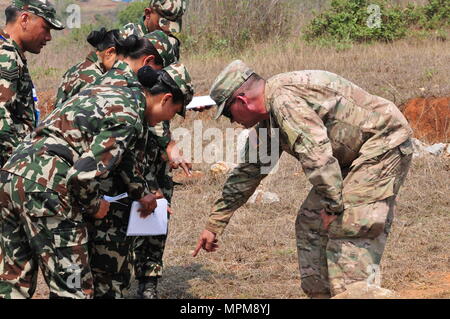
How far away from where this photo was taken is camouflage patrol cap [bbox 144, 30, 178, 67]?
19.1ft

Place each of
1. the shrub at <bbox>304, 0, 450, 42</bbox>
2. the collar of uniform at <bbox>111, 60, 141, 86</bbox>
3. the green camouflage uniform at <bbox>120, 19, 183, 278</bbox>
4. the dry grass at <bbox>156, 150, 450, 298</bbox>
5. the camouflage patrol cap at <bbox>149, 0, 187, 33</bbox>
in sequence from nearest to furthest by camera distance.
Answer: the collar of uniform at <bbox>111, 60, 141, 86</bbox> < the green camouflage uniform at <bbox>120, 19, 183, 278</bbox> < the camouflage patrol cap at <bbox>149, 0, 187, 33</bbox> < the dry grass at <bbox>156, 150, 450, 298</bbox> < the shrub at <bbox>304, 0, 450, 42</bbox>

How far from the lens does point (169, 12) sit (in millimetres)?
6219

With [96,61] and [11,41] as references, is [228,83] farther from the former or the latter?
[11,41]

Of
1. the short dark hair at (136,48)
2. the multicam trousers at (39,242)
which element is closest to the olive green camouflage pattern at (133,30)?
the short dark hair at (136,48)

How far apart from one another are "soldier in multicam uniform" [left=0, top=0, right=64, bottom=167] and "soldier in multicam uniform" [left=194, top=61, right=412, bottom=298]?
1.47 metres

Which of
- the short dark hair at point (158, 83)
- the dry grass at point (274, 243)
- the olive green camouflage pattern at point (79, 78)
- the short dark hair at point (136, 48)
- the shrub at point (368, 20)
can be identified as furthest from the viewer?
the shrub at point (368, 20)

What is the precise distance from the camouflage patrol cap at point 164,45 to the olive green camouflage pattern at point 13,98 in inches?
37.4

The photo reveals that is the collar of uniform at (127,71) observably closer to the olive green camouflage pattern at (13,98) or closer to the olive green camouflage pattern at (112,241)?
the olive green camouflage pattern at (112,241)

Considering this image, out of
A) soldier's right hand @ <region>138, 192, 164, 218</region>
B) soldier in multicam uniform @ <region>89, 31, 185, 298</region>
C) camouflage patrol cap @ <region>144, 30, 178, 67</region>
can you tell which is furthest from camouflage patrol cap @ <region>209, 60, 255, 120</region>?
camouflage patrol cap @ <region>144, 30, 178, 67</region>

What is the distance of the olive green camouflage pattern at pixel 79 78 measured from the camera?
5.48 m

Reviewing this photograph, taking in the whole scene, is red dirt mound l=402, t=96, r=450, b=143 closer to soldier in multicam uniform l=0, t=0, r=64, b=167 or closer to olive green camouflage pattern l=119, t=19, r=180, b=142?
olive green camouflage pattern l=119, t=19, r=180, b=142

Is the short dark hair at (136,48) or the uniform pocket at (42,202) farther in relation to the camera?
the short dark hair at (136,48)

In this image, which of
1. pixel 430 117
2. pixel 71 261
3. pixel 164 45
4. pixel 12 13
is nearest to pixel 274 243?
pixel 164 45

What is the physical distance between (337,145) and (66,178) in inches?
62.4
